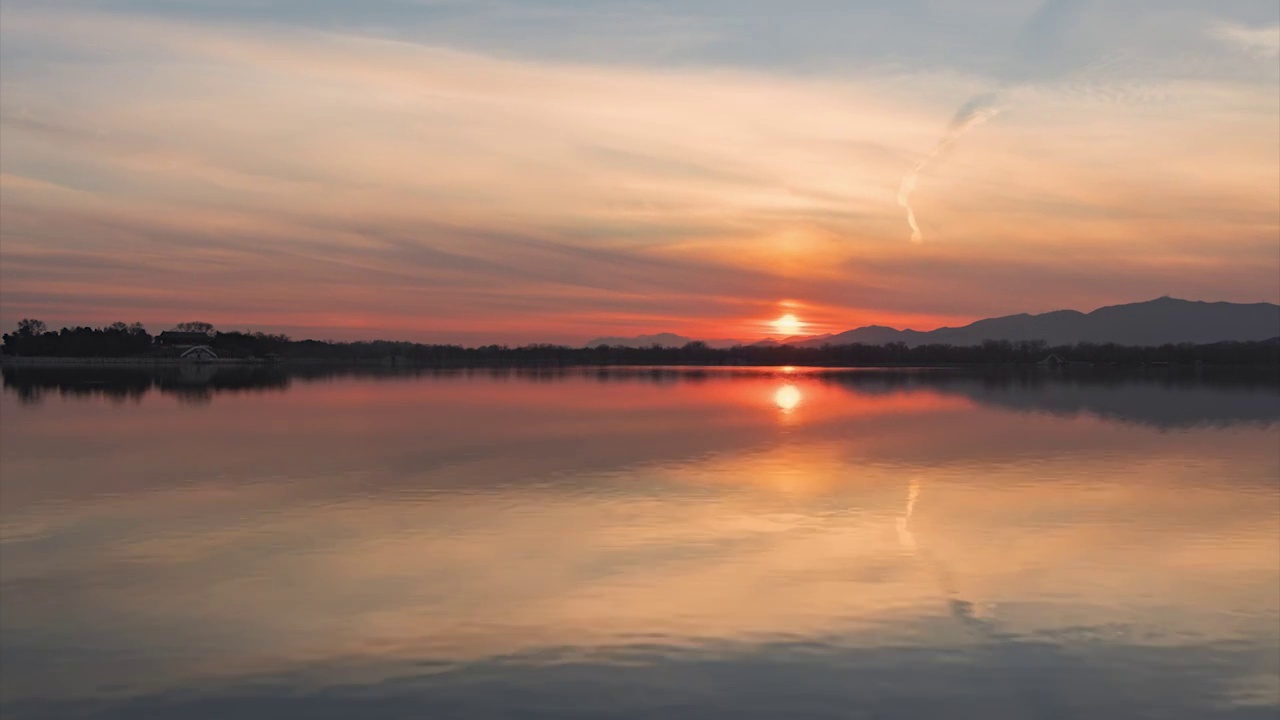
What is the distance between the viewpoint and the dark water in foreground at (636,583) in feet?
34.6

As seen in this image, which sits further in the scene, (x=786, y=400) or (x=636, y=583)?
(x=786, y=400)

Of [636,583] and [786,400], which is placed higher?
[786,400]

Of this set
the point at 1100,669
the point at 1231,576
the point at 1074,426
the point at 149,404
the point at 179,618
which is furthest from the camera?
the point at 149,404

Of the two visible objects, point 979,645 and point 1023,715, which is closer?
point 1023,715

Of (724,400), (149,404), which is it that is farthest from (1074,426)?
(149,404)

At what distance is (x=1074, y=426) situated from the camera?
44969 mm

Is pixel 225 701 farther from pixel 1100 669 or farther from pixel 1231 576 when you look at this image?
pixel 1231 576

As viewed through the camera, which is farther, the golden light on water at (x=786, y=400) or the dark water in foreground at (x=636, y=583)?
the golden light on water at (x=786, y=400)

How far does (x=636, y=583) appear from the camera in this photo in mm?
14992

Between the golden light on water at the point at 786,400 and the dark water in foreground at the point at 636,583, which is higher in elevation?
the golden light on water at the point at 786,400

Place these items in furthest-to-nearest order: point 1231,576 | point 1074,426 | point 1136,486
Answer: point 1074,426 < point 1136,486 < point 1231,576

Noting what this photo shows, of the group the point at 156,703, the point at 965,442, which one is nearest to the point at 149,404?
the point at 965,442

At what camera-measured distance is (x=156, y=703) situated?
1008 cm

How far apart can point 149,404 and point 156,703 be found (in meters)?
54.6
